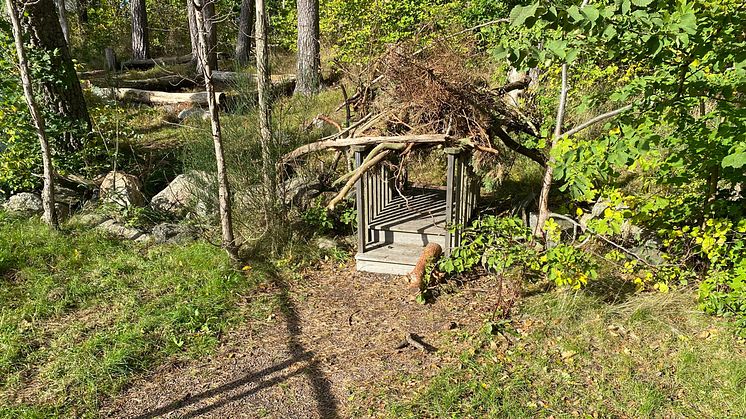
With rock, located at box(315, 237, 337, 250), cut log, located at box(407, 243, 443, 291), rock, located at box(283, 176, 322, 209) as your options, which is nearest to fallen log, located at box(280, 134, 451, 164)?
rock, located at box(283, 176, 322, 209)

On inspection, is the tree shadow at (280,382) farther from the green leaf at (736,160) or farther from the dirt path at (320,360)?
the green leaf at (736,160)

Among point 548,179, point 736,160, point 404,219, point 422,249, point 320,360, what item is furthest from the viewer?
point 404,219

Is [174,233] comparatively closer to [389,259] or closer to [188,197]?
[188,197]

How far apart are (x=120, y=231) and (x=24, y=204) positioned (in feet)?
4.24

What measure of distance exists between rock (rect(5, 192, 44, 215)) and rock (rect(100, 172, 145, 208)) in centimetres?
72

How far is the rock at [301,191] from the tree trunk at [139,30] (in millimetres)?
11011

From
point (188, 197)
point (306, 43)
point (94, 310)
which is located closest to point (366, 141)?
point (188, 197)

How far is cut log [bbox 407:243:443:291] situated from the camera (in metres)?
4.46

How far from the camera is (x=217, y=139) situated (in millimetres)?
4285

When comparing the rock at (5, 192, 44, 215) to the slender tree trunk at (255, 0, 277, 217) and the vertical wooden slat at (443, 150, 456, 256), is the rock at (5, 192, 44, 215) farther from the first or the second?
the vertical wooden slat at (443, 150, 456, 256)

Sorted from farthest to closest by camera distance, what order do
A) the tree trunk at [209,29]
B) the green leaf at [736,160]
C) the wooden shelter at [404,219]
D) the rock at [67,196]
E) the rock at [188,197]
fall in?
the rock at [67,196], the rock at [188,197], the wooden shelter at [404,219], the tree trunk at [209,29], the green leaf at [736,160]


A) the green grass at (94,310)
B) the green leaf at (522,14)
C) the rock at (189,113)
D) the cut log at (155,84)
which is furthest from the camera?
the cut log at (155,84)

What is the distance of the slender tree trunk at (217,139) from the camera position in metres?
3.87

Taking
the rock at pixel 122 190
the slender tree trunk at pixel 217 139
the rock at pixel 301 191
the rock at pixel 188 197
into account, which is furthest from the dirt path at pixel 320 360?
the rock at pixel 122 190
